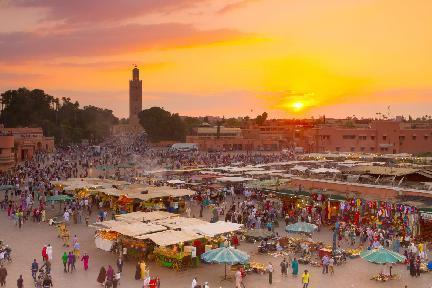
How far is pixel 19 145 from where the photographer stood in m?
72.2

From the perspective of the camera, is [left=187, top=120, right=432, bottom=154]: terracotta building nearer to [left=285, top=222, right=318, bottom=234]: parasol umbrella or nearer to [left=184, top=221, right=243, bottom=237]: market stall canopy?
[left=285, top=222, right=318, bottom=234]: parasol umbrella

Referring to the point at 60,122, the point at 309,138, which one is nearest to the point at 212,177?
the point at 309,138

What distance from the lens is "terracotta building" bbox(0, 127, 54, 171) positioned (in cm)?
5438

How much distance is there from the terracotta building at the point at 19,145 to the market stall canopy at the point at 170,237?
38.6 metres

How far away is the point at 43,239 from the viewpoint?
2395cm

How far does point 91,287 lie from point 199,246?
4762 mm

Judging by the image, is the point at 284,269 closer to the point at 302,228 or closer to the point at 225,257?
the point at 225,257

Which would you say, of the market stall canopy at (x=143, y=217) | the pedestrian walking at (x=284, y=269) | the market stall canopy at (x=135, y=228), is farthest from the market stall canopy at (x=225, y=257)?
the market stall canopy at (x=143, y=217)

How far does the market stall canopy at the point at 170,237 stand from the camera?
18828 millimetres

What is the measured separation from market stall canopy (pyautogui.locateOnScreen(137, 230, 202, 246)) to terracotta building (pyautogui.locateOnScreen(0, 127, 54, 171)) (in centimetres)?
3859

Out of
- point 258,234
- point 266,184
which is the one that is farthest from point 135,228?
point 266,184

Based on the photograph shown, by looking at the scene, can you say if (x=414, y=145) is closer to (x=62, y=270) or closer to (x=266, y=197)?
(x=266, y=197)

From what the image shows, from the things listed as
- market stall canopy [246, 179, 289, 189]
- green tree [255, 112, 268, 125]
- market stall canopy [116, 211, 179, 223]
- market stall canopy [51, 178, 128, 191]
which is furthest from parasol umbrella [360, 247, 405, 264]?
green tree [255, 112, 268, 125]

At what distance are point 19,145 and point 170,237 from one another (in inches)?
2332
